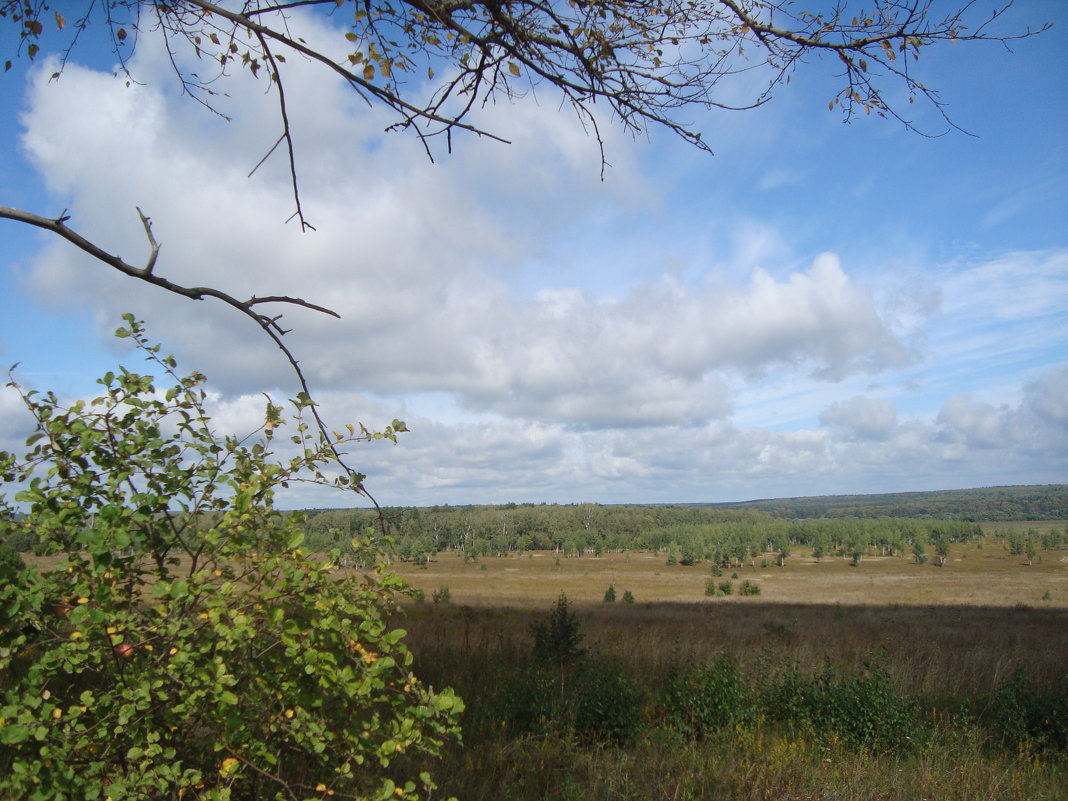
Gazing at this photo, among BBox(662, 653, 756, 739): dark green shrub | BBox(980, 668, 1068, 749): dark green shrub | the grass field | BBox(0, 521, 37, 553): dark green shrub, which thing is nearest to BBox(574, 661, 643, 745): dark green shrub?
BBox(662, 653, 756, 739): dark green shrub

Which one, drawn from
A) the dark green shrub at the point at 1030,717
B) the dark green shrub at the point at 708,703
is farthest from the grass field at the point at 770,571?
the dark green shrub at the point at 708,703

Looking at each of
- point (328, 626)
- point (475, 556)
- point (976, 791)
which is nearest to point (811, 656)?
point (976, 791)

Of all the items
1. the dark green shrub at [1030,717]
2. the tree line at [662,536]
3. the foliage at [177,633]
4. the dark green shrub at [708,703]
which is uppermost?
the foliage at [177,633]

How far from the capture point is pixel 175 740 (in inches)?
92.0

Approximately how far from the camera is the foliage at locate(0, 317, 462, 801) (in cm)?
204

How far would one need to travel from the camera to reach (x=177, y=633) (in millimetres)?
2064

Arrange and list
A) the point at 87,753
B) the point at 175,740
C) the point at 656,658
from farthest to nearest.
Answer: the point at 656,658, the point at 175,740, the point at 87,753

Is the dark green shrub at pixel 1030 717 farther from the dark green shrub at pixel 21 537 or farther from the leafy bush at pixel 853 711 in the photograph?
the dark green shrub at pixel 21 537

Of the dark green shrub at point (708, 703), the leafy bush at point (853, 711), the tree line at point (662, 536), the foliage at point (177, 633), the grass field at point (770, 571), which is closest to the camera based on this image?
the foliage at point (177, 633)

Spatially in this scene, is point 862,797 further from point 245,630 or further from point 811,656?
point 811,656

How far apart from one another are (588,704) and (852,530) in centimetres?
17062

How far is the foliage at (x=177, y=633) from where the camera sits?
2.04 metres

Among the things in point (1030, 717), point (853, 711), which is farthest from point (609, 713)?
point (1030, 717)

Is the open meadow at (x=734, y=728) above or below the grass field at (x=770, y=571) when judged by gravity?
above
